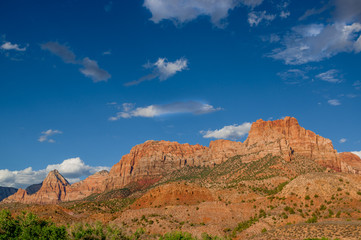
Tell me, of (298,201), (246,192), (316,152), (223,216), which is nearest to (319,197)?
(298,201)

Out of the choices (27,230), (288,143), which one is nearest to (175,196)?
(27,230)

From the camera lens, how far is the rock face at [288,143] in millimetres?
151250

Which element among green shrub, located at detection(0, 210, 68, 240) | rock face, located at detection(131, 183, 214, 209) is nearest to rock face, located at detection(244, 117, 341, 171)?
rock face, located at detection(131, 183, 214, 209)

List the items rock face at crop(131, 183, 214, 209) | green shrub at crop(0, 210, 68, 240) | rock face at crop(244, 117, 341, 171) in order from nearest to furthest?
green shrub at crop(0, 210, 68, 240) → rock face at crop(131, 183, 214, 209) → rock face at crop(244, 117, 341, 171)

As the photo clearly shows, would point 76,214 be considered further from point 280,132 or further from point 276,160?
point 280,132

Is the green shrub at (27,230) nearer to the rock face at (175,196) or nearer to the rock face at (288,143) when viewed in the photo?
the rock face at (175,196)

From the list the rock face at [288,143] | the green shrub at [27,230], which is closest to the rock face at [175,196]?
the green shrub at [27,230]

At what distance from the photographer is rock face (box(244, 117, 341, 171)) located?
151 metres

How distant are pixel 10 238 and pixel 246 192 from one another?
6097 cm

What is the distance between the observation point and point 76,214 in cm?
9425

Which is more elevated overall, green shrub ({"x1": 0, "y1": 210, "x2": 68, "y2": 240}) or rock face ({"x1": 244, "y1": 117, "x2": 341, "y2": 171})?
rock face ({"x1": 244, "y1": 117, "x2": 341, "y2": 171})

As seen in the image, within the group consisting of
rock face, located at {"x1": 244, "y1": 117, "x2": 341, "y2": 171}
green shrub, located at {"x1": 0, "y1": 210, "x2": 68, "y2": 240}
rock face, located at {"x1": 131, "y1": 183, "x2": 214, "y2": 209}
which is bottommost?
green shrub, located at {"x1": 0, "y1": 210, "x2": 68, "y2": 240}

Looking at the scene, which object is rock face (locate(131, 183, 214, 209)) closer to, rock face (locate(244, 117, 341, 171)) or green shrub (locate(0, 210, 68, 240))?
green shrub (locate(0, 210, 68, 240))

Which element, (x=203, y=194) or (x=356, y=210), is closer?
(x=356, y=210)
